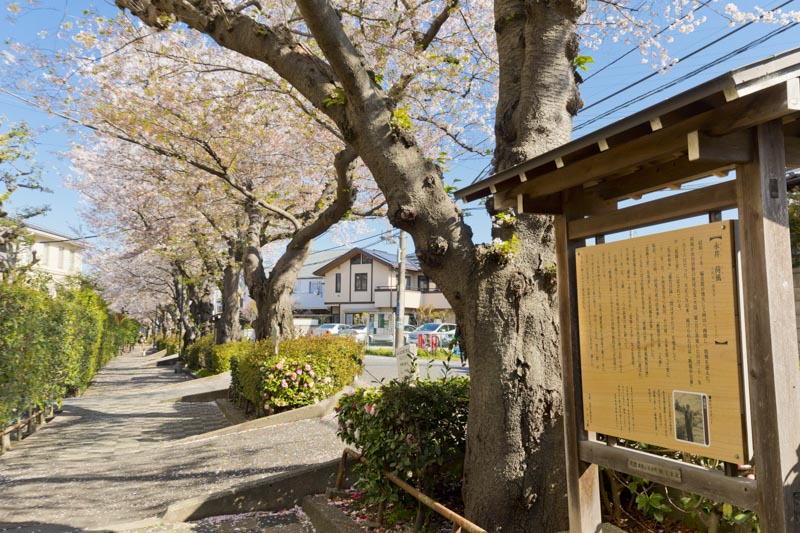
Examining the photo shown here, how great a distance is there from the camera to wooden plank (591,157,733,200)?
2854 millimetres

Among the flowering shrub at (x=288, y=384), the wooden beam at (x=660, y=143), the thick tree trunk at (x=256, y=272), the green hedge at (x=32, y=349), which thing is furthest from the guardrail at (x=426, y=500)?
the thick tree trunk at (x=256, y=272)

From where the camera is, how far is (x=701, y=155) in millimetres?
2490

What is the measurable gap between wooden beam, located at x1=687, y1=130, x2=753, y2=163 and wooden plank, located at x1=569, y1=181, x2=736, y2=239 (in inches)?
5.7

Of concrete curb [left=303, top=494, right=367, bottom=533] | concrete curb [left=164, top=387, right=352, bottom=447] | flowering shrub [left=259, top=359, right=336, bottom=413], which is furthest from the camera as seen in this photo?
flowering shrub [left=259, top=359, right=336, bottom=413]

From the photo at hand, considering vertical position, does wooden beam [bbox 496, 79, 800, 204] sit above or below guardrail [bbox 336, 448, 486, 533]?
above

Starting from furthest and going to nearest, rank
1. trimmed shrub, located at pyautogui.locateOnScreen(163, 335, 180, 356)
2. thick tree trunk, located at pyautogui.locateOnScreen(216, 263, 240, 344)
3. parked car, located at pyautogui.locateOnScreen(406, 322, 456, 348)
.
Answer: trimmed shrub, located at pyautogui.locateOnScreen(163, 335, 180, 356)
parked car, located at pyautogui.locateOnScreen(406, 322, 456, 348)
thick tree trunk, located at pyautogui.locateOnScreen(216, 263, 240, 344)

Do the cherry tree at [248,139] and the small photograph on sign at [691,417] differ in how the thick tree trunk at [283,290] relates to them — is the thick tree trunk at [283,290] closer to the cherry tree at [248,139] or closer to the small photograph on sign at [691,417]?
the cherry tree at [248,139]

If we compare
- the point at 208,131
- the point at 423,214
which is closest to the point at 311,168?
the point at 208,131

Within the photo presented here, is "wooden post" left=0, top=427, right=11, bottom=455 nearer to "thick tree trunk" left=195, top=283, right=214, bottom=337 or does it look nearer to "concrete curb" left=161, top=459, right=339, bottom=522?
"concrete curb" left=161, top=459, right=339, bottom=522

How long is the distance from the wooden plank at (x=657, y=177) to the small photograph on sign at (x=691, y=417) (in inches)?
45.1

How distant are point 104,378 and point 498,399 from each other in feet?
87.4

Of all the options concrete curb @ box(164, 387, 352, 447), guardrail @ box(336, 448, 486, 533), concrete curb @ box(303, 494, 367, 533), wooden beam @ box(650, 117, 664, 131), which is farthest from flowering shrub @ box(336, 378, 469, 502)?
concrete curb @ box(164, 387, 352, 447)

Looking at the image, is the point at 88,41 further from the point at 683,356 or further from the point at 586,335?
the point at 683,356

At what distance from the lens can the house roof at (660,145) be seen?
227 centimetres
